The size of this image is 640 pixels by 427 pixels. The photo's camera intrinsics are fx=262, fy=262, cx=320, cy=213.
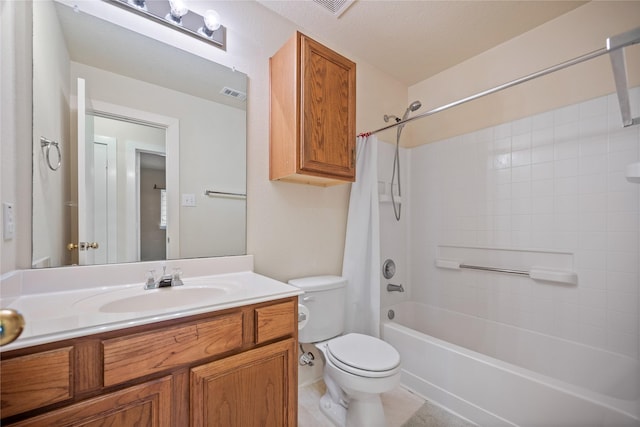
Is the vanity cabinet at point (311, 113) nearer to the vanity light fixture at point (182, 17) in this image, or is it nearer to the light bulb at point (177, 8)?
the vanity light fixture at point (182, 17)

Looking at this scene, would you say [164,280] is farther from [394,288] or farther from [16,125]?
[394,288]

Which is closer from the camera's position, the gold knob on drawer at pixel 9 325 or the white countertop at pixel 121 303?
the gold knob on drawer at pixel 9 325

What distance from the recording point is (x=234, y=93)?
4.96 ft

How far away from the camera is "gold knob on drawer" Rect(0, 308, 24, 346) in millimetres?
361

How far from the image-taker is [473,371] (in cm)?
146

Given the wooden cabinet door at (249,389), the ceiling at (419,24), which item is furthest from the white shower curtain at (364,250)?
the wooden cabinet door at (249,389)

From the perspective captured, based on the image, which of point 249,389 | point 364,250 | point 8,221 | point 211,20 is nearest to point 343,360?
point 249,389

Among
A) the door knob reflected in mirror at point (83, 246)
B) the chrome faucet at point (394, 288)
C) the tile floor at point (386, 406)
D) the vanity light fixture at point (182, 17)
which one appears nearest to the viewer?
the door knob reflected in mirror at point (83, 246)

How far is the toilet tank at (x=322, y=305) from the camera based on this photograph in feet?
5.14

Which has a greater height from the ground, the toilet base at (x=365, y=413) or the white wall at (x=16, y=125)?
the white wall at (x=16, y=125)

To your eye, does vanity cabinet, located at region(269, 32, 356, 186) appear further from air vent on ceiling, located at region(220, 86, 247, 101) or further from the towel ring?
the towel ring

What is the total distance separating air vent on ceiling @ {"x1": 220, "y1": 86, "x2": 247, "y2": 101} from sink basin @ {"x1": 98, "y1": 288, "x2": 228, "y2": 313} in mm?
1069

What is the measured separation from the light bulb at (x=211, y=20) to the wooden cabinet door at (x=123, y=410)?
159cm

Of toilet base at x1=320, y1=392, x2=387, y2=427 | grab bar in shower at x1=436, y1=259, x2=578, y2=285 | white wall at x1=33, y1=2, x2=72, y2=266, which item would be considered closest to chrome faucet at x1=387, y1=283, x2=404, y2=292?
grab bar in shower at x1=436, y1=259, x2=578, y2=285
